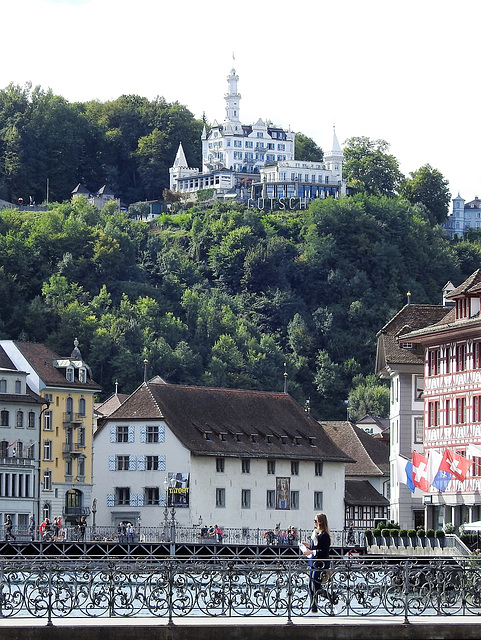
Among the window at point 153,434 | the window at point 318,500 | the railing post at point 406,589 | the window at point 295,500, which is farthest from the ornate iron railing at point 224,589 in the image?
the window at point 318,500

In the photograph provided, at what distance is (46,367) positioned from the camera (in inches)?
4567

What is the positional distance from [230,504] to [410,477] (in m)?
29.3

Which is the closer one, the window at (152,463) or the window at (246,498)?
the window at (152,463)

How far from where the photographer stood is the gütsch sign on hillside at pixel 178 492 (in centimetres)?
10206

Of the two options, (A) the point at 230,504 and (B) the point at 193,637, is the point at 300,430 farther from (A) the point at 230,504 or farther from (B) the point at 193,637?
(B) the point at 193,637

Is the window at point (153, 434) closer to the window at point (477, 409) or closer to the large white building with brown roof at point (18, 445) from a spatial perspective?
the large white building with brown roof at point (18, 445)

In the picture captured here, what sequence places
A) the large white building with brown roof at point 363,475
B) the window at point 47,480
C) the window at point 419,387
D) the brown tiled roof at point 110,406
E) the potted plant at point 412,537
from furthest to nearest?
1. the brown tiled roof at point 110,406
2. the large white building with brown roof at point 363,475
3. the window at point 47,480
4. the window at point 419,387
5. the potted plant at point 412,537

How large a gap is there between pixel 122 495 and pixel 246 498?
6711 millimetres

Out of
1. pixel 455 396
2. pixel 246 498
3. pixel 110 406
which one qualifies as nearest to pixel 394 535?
pixel 455 396

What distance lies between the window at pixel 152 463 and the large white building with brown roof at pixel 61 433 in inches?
300

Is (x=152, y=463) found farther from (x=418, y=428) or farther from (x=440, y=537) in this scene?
(x=440, y=537)

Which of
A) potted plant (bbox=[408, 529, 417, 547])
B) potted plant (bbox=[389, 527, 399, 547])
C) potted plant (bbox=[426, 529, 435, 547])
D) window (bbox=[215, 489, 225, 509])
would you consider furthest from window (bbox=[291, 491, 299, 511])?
potted plant (bbox=[426, 529, 435, 547])

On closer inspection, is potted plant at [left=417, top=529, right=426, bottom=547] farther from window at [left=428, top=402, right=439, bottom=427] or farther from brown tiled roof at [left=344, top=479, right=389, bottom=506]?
brown tiled roof at [left=344, top=479, right=389, bottom=506]

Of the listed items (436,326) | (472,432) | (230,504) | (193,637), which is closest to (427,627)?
(193,637)
